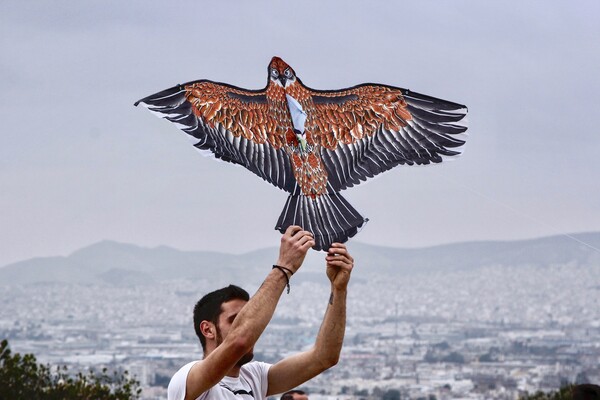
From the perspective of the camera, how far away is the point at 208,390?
203 inches

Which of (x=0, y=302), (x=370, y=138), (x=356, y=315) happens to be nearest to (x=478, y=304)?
(x=356, y=315)

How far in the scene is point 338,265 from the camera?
554cm

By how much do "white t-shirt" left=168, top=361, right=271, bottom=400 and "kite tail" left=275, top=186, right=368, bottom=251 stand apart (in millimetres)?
668

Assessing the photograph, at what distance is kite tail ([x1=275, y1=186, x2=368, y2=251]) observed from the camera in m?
5.65

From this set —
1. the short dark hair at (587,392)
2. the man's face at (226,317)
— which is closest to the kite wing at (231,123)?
the man's face at (226,317)

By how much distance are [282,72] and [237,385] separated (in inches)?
65.8

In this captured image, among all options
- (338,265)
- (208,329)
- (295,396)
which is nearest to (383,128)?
(338,265)

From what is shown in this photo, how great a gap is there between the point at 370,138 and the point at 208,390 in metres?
1.85

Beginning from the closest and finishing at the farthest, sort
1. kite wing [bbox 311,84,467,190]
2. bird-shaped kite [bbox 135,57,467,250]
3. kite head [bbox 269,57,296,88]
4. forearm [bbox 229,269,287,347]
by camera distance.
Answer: forearm [bbox 229,269,287,347], bird-shaped kite [bbox 135,57,467,250], kite head [bbox 269,57,296,88], kite wing [bbox 311,84,467,190]

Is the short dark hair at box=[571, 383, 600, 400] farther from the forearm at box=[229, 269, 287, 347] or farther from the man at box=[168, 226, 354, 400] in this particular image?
the forearm at box=[229, 269, 287, 347]

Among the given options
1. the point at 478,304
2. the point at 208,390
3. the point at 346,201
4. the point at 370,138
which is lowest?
the point at 208,390

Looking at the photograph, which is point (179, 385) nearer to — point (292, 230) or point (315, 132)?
point (292, 230)

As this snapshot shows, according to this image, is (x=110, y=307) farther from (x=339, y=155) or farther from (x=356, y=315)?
(x=339, y=155)

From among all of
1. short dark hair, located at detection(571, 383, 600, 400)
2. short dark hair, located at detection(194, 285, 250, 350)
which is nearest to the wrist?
short dark hair, located at detection(194, 285, 250, 350)
